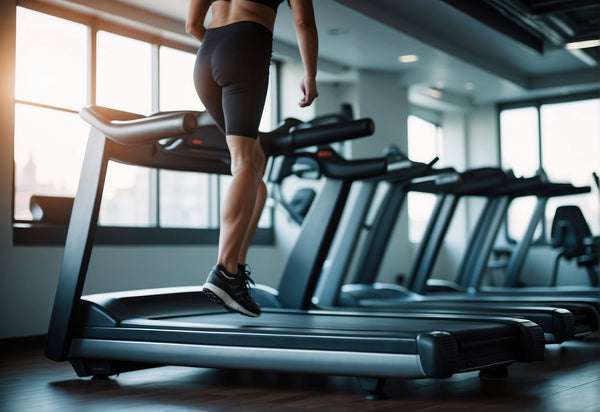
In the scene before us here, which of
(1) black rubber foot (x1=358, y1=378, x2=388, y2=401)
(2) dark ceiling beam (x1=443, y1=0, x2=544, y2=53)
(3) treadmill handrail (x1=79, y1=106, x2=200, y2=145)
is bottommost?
(1) black rubber foot (x1=358, y1=378, x2=388, y2=401)

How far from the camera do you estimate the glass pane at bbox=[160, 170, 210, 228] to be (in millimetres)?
6640

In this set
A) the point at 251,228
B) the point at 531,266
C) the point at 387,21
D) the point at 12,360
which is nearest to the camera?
the point at 251,228

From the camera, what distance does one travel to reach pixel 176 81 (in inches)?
263

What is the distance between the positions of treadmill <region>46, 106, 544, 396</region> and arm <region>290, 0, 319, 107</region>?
0.48m

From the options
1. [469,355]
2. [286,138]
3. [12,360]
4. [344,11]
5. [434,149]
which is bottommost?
[12,360]

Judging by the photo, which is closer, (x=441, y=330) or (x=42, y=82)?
(x=441, y=330)

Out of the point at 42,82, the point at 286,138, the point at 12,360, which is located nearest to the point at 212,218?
the point at 42,82

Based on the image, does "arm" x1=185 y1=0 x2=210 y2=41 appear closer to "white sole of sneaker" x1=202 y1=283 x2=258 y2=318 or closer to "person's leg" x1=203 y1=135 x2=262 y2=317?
"person's leg" x1=203 y1=135 x2=262 y2=317

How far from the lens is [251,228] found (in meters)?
3.02

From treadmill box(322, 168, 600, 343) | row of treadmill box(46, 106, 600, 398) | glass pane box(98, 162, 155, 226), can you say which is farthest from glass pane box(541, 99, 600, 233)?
glass pane box(98, 162, 155, 226)

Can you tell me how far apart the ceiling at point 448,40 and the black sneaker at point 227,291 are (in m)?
3.67

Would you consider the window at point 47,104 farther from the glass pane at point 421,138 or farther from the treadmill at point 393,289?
the glass pane at point 421,138

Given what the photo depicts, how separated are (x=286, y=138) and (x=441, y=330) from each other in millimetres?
1243

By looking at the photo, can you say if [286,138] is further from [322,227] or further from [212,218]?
[212,218]
